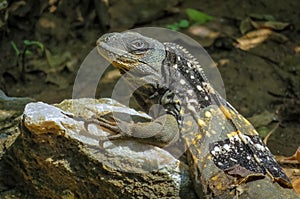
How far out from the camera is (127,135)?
484 centimetres

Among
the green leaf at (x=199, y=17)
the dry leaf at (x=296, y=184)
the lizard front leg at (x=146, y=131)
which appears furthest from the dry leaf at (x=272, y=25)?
the lizard front leg at (x=146, y=131)

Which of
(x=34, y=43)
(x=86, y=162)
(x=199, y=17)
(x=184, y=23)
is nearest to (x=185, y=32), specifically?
(x=184, y=23)

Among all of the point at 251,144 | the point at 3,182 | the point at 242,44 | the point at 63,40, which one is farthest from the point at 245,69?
the point at 3,182

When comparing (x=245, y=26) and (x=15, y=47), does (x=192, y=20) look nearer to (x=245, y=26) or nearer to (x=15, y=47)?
(x=245, y=26)

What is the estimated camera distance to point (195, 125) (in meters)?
5.01

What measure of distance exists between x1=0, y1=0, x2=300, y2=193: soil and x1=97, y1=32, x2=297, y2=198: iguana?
2059mm

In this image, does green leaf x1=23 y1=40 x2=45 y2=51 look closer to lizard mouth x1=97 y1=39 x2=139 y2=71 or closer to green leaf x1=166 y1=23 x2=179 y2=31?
Result: green leaf x1=166 y1=23 x2=179 y2=31

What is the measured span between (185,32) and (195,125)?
3.94 meters

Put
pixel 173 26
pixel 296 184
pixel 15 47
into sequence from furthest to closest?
pixel 173 26, pixel 15 47, pixel 296 184

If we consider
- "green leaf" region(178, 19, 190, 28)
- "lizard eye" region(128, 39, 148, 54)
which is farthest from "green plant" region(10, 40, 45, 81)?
"lizard eye" region(128, 39, 148, 54)

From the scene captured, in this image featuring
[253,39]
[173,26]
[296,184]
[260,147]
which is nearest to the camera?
[260,147]

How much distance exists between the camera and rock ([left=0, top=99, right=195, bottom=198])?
4.70 meters

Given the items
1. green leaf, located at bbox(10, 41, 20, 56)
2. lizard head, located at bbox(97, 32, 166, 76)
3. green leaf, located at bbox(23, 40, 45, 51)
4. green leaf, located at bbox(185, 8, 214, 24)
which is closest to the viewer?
lizard head, located at bbox(97, 32, 166, 76)

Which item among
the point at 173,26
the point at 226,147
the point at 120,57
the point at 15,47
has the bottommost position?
the point at 15,47
